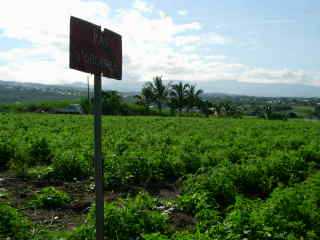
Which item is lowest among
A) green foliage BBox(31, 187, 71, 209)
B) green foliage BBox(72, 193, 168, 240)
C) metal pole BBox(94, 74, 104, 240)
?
green foliage BBox(31, 187, 71, 209)

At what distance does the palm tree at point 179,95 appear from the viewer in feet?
228

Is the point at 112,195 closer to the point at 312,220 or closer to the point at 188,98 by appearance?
the point at 312,220

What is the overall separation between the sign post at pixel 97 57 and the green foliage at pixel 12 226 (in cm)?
160

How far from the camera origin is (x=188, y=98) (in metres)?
70.6

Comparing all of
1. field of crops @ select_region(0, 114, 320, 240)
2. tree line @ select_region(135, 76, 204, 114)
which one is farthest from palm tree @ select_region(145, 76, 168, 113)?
field of crops @ select_region(0, 114, 320, 240)

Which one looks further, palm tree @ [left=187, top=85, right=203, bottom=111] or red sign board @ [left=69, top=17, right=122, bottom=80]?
palm tree @ [left=187, top=85, right=203, bottom=111]

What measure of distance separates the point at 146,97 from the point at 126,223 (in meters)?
65.6

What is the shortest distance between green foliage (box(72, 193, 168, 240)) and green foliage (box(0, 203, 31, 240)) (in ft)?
2.40

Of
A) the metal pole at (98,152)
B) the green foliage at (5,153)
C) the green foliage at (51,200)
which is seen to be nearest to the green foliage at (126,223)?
the metal pole at (98,152)

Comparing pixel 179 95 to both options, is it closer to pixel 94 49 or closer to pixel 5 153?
pixel 5 153

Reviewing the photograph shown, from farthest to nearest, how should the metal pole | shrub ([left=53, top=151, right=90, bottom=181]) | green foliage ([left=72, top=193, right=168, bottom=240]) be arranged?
1. shrub ([left=53, top=151, right=90, bottom=181])
2. green foliage ([left=72, top=193, right=168, bottom=240])
3. the metal pole

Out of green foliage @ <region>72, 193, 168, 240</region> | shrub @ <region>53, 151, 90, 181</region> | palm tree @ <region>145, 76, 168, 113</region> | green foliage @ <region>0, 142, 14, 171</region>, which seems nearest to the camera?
green foliage @ <region>72, 193, 168, 240</region>

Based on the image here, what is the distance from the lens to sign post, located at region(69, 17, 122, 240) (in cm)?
341

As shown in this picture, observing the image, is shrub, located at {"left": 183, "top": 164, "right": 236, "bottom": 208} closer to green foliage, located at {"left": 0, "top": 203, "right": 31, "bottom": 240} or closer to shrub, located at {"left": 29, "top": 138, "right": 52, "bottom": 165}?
green foliage, located at {"left": 0, "top": 203, "right": 31, "bottom": 240}
